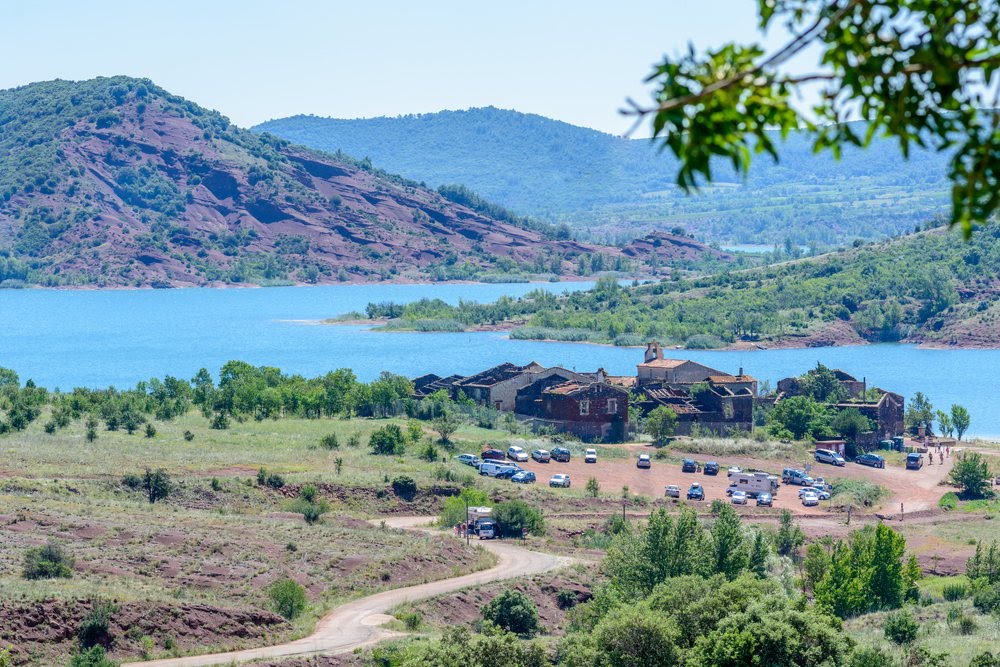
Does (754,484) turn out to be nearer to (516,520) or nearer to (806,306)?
(516,520)

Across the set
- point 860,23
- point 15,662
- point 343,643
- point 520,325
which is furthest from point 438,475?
point 520,325

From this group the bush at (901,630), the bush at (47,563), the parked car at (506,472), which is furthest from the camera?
the parked car at (506,472)

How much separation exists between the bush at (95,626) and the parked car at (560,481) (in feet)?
89.0

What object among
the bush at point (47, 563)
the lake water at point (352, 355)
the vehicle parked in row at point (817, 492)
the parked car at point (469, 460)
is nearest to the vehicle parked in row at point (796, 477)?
the vehicle parked in row at point (817, 492)

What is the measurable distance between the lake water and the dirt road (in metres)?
51.0

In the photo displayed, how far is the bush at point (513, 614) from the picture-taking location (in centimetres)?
3112

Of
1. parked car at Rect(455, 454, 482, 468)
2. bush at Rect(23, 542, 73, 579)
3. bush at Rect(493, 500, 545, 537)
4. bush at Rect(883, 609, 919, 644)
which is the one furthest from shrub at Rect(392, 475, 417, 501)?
bush at Rect(883, 609, 919, 644)

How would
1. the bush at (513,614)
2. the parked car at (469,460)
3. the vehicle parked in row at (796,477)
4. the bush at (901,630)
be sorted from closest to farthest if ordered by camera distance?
1. the bush at (901,630)
2. the bush at (513,614)
3. the parked car at (469,460)
4. the vehicle parked in row at (796,477)

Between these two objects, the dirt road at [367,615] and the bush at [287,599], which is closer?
the dirt road at [367,615]

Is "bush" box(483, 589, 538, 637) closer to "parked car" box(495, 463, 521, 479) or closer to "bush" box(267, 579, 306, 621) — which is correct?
"bush" box(267, 579, 306, 621)

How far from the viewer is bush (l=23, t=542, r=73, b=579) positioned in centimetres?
3021

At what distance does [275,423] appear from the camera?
6384cm

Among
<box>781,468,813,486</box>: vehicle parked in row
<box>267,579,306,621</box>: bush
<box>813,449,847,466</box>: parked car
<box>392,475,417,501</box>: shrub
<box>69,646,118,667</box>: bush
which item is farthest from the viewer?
<box>813,449,847,466</box>: parked car

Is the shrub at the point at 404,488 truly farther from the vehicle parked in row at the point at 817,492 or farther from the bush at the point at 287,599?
the bush at the point at 287,599
